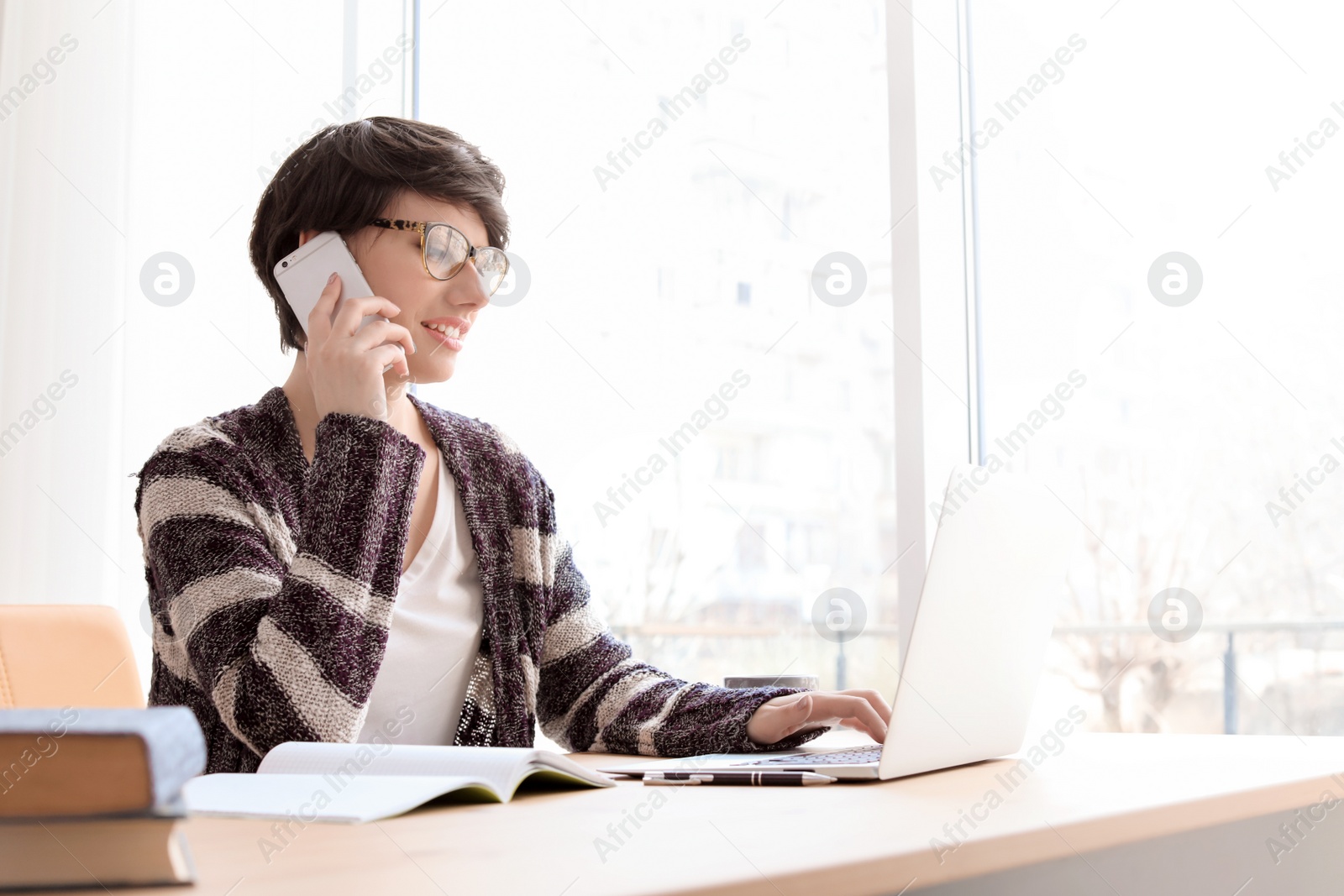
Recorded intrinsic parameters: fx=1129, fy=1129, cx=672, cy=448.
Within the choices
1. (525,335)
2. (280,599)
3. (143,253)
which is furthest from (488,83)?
(280,599)

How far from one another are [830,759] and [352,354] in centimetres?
71

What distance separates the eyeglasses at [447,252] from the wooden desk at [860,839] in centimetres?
83

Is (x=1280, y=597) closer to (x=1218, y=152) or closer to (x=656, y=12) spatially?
(x=1218, y=152)

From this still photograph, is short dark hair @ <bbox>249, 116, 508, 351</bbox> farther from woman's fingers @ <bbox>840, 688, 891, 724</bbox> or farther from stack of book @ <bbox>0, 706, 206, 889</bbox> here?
stack of book @ <bbox>0, 706, 206, 889</bbox>

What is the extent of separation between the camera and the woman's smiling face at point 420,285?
1.50 meters

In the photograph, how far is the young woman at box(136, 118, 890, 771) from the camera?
1.12 meters

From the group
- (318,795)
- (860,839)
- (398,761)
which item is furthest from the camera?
(398,761)

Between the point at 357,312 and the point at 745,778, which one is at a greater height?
the point at 357,312

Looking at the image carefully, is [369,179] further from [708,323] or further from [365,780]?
[708,323]

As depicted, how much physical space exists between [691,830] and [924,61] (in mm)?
2029

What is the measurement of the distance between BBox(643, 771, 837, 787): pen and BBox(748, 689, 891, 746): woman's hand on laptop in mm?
253

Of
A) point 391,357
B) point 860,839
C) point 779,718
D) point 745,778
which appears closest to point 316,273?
point 391,357

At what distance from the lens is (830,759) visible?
103 centimetres

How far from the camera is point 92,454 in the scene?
280cm
